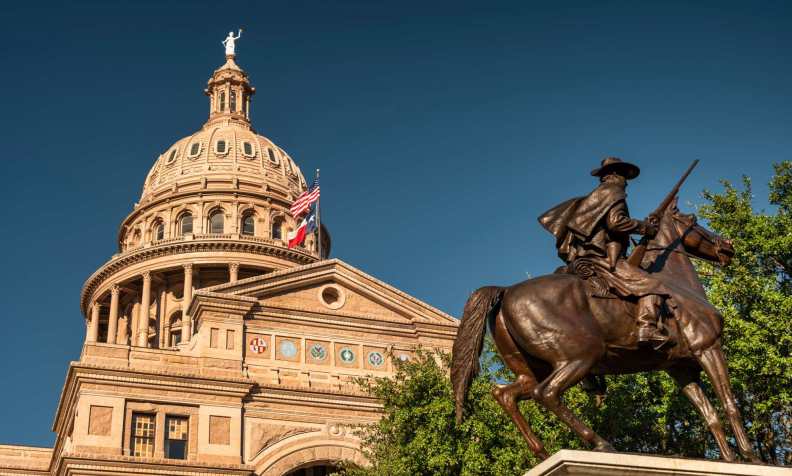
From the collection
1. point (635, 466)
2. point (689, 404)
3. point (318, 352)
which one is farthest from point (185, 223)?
point (635, 466)

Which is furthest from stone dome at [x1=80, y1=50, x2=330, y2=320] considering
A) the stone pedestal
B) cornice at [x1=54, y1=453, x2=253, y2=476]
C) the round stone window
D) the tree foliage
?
the stone pedestal

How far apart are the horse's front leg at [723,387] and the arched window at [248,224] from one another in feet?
192

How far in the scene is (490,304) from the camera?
12.9 meters

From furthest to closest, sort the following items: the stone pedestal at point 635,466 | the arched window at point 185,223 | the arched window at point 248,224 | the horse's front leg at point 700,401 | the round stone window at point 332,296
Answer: the arched window at point 185,223, the arched window at point 248,224, the round stone window at point 332,296, the horse's front leg at point 700,401, the stone pedestal at point 635,466

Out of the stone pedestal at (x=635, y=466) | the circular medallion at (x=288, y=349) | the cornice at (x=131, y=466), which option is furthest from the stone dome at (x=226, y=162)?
the stone pedestal at (x=635, y=466)

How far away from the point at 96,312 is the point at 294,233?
44.9 feet

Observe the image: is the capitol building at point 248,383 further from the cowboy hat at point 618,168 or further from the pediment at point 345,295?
the cowboy hat at point 618,168

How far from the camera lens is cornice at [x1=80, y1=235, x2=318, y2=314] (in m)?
66.5

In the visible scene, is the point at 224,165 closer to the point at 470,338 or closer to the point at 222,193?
the point at 222,193

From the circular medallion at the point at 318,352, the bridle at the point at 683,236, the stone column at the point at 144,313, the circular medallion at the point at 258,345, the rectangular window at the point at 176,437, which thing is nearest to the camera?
the bridle at the point at 683,236

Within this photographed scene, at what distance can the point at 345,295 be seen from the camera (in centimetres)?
5041

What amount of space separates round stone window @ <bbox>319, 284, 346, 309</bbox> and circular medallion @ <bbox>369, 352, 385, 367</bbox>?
9.13ft

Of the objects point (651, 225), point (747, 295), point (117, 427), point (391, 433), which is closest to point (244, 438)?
point (117, 427)

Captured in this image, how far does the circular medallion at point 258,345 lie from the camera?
154 ft
